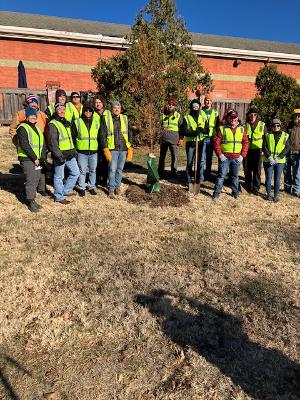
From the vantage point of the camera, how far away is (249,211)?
766cm

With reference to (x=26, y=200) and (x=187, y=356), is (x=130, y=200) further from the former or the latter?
(x=187, y=356)

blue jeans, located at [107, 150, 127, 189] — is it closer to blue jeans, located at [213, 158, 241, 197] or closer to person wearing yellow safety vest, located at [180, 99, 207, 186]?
person wearing yellow safety vest, located at [180, 99, 207, 186]

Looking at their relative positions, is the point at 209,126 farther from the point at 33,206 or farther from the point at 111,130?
the point at 33,206

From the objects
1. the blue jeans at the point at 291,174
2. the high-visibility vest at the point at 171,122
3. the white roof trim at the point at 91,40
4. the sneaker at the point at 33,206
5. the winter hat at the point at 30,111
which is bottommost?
the sneaker at the point at 33,206

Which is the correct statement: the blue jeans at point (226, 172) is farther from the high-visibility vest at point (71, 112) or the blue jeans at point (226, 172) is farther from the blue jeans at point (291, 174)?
the high-visibility vest at point (71, 112)

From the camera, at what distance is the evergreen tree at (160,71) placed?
11.0m

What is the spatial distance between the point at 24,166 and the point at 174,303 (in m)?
4.01

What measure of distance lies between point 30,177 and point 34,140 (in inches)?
27.3

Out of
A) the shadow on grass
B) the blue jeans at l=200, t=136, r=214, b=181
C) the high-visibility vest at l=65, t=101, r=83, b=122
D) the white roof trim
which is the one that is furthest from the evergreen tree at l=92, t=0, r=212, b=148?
the shadow on grass

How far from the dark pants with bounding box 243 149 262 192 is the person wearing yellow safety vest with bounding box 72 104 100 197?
361 cm

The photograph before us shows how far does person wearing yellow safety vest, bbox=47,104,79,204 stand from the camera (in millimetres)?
7051

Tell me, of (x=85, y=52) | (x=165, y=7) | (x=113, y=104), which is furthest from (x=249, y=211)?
(x=85, y=52)

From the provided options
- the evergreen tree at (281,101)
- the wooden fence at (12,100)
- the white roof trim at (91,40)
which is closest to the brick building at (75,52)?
the white roof trim at (91,40)

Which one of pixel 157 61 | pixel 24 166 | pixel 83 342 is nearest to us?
pixel 83 342
